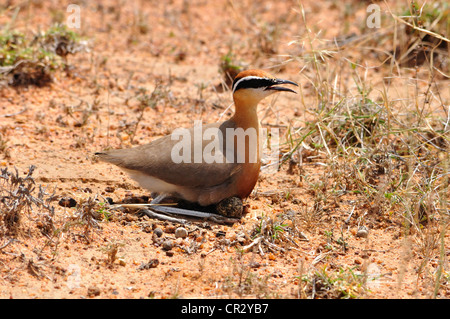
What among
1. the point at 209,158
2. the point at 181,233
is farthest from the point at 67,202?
the point at 209,158

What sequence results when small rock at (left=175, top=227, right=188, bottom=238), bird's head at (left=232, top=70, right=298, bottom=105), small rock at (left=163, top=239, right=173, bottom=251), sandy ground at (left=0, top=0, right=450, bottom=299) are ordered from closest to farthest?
sandy ground at (left=0, top=0, right=450, bottom=299)
small rock at (left=163, top=239, right=173, bottom=251)
small rock at (left=175, top=227, right=188, bottom=238)
bird's head at (left=232, top=70, right=298, bottom=105)

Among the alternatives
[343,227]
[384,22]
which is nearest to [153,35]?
[384,22]

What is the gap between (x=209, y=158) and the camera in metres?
4.96

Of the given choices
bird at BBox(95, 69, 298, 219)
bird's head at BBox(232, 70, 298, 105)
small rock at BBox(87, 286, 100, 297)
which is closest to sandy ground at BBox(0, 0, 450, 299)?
small rock at BBox(87, 286, 100, 297)

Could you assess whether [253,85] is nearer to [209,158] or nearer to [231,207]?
[209,158]

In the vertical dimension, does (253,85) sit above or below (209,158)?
above

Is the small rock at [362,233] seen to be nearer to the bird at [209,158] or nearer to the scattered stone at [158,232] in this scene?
the bird at [209,158]

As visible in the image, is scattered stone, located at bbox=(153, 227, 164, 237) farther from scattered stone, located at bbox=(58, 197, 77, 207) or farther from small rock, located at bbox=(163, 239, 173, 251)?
scattered stone, located at bbox=(58, 197, 77, 207)

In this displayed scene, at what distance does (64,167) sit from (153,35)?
3801mm

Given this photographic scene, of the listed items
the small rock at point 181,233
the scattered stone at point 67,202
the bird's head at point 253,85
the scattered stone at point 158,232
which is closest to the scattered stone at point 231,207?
the small rock at point 181,233

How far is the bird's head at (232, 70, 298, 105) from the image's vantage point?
16.7 feet

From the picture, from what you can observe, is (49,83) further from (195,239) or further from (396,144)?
(396,144)

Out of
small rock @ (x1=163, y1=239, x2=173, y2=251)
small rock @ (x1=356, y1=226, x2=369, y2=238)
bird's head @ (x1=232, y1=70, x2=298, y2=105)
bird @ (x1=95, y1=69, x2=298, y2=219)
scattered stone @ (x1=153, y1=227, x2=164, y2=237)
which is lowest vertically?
small rock @ (x1=163, y1=239, x2=173, y2=251)

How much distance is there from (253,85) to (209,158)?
78 cm
